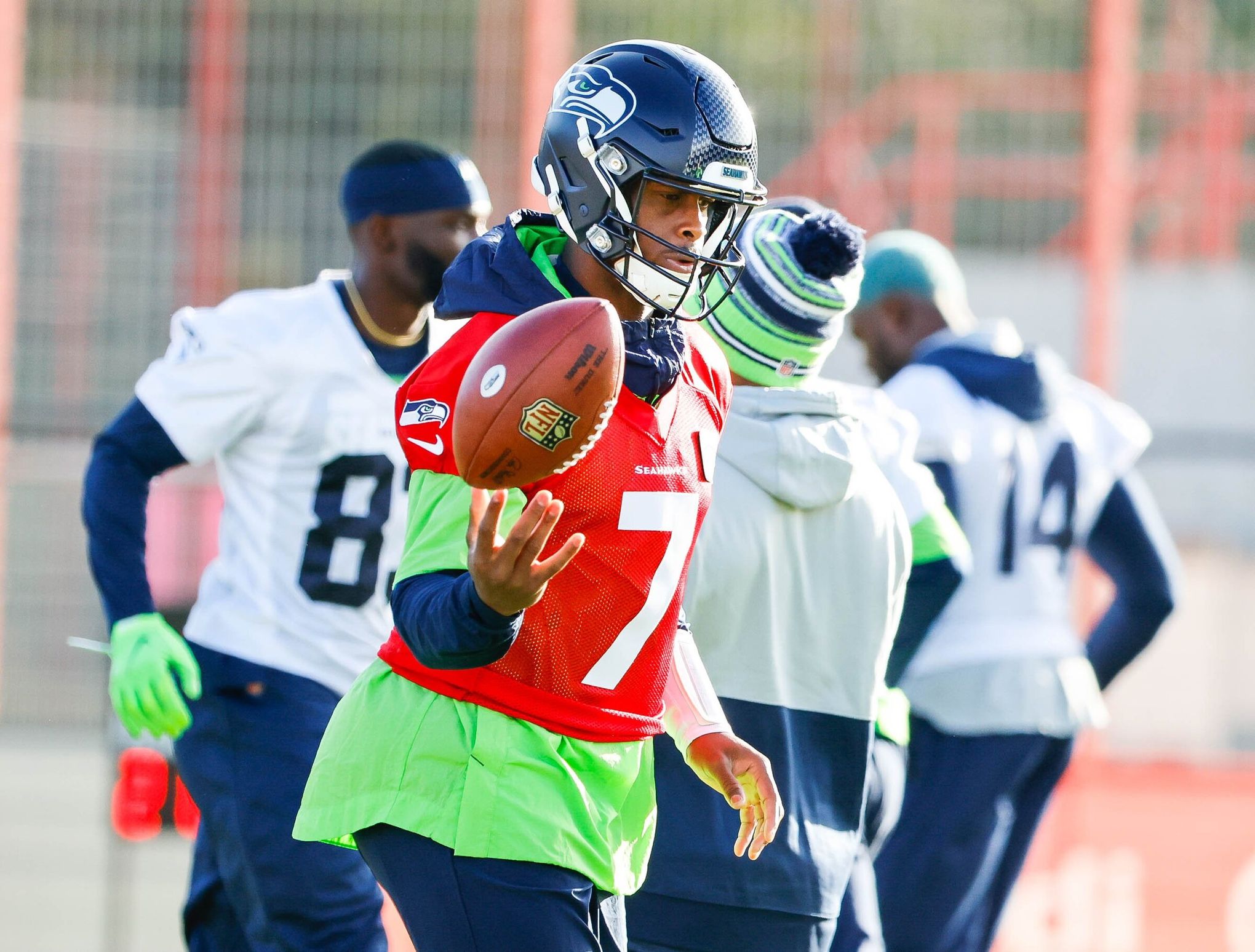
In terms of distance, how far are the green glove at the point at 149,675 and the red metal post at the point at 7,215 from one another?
3.26 m

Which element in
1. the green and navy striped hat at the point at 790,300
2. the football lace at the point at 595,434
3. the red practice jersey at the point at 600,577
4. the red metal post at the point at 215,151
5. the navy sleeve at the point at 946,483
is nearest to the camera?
the football lace at the point at 595,434

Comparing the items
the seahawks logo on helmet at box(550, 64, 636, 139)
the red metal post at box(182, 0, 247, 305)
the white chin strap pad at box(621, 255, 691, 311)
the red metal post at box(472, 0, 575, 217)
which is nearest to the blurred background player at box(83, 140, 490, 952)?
the seahawks logo on helmet at box(550, 64, 636, 139)

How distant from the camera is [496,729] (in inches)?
91.0

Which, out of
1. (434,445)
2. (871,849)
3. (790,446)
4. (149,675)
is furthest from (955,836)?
(434,445)

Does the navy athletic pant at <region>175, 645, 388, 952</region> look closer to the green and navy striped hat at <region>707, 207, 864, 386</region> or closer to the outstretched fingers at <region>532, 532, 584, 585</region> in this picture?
the green and navy striped hat at <region>707, 207, 864, 386</region>

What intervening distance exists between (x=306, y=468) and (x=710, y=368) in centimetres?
141

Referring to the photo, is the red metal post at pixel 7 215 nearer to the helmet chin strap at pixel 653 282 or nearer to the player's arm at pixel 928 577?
the player's arm at pixel 928 577

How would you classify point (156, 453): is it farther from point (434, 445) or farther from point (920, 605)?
point (434, 445)

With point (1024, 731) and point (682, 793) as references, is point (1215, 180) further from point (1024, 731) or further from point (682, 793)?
point (682, 793)

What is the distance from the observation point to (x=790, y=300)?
3.12 meters

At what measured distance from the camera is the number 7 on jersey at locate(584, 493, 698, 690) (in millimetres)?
2352

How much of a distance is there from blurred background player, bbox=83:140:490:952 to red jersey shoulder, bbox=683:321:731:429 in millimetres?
1248

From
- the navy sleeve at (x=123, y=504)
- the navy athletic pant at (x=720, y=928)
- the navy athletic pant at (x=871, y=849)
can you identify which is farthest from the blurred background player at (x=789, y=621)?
the navy sleeve at (x=123, y=504)

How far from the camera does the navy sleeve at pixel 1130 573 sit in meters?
4.80
